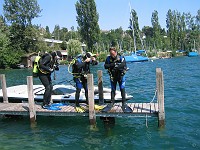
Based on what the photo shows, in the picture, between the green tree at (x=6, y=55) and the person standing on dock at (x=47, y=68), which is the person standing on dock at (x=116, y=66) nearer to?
the person standing on dock at (x=47, y=68)

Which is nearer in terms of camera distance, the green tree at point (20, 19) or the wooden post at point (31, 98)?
the wooden post at point (31, 98)

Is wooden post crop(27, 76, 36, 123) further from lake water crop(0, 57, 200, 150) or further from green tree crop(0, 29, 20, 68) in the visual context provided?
green tree crop(0, 29, 20, 68)

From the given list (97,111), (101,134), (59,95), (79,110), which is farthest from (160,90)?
(59,95)

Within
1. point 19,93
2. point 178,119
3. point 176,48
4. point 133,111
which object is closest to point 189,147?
point 133,111

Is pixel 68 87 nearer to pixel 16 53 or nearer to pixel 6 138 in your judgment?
pixel 6 138

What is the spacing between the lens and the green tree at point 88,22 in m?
80.9

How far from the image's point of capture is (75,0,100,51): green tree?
266 ft

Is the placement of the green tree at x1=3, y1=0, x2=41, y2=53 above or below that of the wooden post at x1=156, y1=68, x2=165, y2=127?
above

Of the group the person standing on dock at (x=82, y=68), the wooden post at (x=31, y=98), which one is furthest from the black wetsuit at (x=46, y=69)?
the person standing on dock at (x=82, y=68)

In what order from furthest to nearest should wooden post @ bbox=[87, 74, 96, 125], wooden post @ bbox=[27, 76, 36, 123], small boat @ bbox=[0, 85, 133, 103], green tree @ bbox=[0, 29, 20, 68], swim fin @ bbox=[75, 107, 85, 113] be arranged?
green tree @ bbox=[0, 29, 20, 68] < small boat @ bbox=[0, 85, 133, 103] < wooden post @ bbox=[27, 76, 36, 123] < swim fin @ bbox=[75, 107, 85, 113] < wooden post @ bbox=[87, 74, 96, 125]

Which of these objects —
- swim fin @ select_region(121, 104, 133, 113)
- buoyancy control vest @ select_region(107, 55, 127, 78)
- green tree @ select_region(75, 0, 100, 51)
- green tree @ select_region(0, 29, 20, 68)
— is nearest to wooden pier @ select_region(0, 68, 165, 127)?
swim fin @ select_region(121, 104, 133, 113)

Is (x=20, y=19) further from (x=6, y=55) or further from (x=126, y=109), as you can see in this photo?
(x=126, y=109)

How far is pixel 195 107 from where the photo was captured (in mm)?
14875

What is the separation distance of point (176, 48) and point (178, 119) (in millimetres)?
118351
